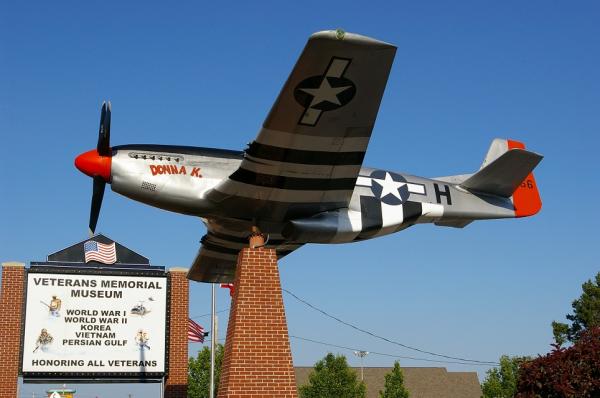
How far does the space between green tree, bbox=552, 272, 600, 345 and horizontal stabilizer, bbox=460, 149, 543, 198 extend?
131ft

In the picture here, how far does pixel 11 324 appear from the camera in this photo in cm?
2342

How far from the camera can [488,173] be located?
16688 millimetres

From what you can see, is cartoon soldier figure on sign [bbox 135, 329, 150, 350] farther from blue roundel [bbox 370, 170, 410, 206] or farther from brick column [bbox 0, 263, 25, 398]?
blue roundel [bbox 370, 170, 410, 206]

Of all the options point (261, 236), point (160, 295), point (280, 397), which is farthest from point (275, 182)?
point (160, 295)

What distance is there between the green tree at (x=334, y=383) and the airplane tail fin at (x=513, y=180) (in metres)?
30.5

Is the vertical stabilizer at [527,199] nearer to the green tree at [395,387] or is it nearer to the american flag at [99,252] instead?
the american flag at [99,252]

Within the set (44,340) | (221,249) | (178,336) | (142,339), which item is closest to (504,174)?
(221,249)

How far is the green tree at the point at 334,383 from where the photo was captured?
1806 inches

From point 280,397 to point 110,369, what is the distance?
12.9 meters

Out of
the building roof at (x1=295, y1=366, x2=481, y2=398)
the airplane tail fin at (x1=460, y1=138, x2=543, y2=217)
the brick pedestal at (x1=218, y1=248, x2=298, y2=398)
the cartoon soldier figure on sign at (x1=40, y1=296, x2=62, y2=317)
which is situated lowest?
the building roof at (x1=295, y1=366, x2=481, y2=398)

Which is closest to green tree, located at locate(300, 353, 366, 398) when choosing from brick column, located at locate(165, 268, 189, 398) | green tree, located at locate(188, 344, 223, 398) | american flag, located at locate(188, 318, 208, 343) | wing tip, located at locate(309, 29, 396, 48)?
green tree, located at locate(188, 344, 223, 398)

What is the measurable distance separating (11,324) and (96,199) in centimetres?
1111

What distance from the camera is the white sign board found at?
925 inches

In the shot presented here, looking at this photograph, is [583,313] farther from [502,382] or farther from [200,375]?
[200,375]
